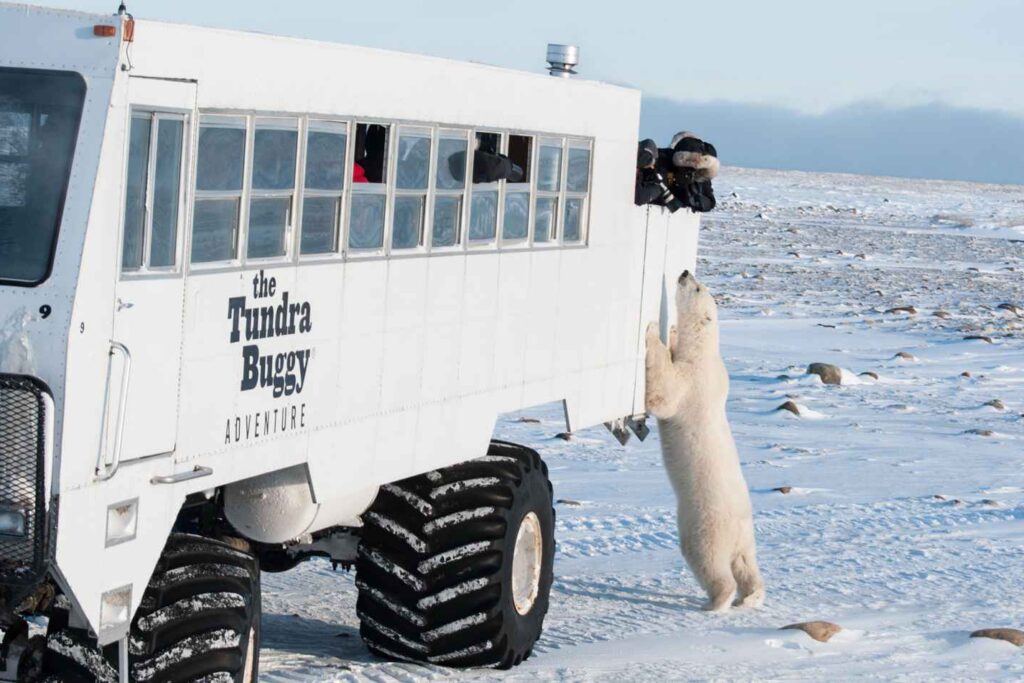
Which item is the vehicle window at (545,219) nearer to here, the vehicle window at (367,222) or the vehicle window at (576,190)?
the vehicle window at (576,190)

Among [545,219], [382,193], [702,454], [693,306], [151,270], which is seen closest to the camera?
[151,270]

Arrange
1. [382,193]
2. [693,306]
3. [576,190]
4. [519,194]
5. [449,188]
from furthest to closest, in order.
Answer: [693,306] < [576,190] < [519,194] < [449,188] < [382,193]

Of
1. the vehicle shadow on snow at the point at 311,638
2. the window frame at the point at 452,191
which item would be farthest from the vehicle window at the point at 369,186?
the vehicle shadow on snow at the point at 311,638

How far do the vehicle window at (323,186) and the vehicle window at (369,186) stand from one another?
0.41 ft

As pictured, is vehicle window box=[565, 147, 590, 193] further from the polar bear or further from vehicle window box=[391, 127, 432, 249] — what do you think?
vehicle window box=[391, 127, 432, 249]

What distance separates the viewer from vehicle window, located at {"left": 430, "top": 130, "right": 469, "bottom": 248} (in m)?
7.17

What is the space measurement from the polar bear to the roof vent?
5.06ft

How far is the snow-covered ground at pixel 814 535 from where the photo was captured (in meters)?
7.87

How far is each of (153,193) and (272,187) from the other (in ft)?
2.65

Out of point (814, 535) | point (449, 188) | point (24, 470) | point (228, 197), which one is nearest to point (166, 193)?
point (228, 197)

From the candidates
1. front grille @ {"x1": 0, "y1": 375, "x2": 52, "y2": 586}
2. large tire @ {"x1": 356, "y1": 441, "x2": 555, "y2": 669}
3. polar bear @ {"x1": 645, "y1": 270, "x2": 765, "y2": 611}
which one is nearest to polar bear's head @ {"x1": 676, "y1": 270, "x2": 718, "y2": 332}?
polar bear @ {"x1": 645, "y1": 270, "x2": 765, "y2": 611}

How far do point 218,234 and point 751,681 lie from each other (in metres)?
3.25

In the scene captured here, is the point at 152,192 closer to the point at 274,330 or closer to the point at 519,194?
the point at 274,330

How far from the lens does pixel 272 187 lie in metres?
6.04
